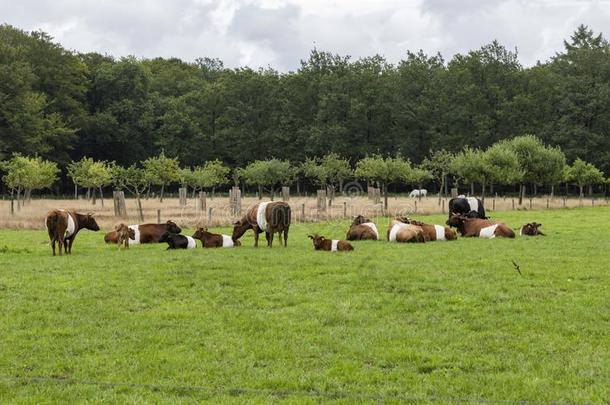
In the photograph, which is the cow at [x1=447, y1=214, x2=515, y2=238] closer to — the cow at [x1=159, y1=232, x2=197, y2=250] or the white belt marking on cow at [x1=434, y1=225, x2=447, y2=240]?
the white belt marking on cow at [x1=434, y1=225, x2=447, y2=240]

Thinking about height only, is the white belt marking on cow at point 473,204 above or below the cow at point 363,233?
above

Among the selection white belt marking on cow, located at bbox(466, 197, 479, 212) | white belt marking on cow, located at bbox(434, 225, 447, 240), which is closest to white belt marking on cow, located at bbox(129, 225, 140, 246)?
white belt marking on cow, located at bbox(434, 225, 447, 240)

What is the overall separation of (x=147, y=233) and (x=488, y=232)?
1176cm

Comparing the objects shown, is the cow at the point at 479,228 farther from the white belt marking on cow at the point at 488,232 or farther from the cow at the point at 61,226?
the cow at the point at 61,226

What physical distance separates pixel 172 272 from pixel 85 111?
65545mm

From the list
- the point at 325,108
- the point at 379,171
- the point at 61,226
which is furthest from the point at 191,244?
the point at 325,108

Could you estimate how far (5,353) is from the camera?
24.9 feet

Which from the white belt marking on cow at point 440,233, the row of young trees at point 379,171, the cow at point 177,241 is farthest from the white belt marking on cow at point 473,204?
the cow at point 177,241

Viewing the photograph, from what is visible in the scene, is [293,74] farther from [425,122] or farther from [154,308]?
[154,308]

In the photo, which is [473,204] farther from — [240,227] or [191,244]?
[191,244]

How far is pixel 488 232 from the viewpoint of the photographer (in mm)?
21016

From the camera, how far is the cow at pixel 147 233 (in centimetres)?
2012

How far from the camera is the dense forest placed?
2756 inches

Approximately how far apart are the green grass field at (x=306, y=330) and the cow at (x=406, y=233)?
4.19 metres
